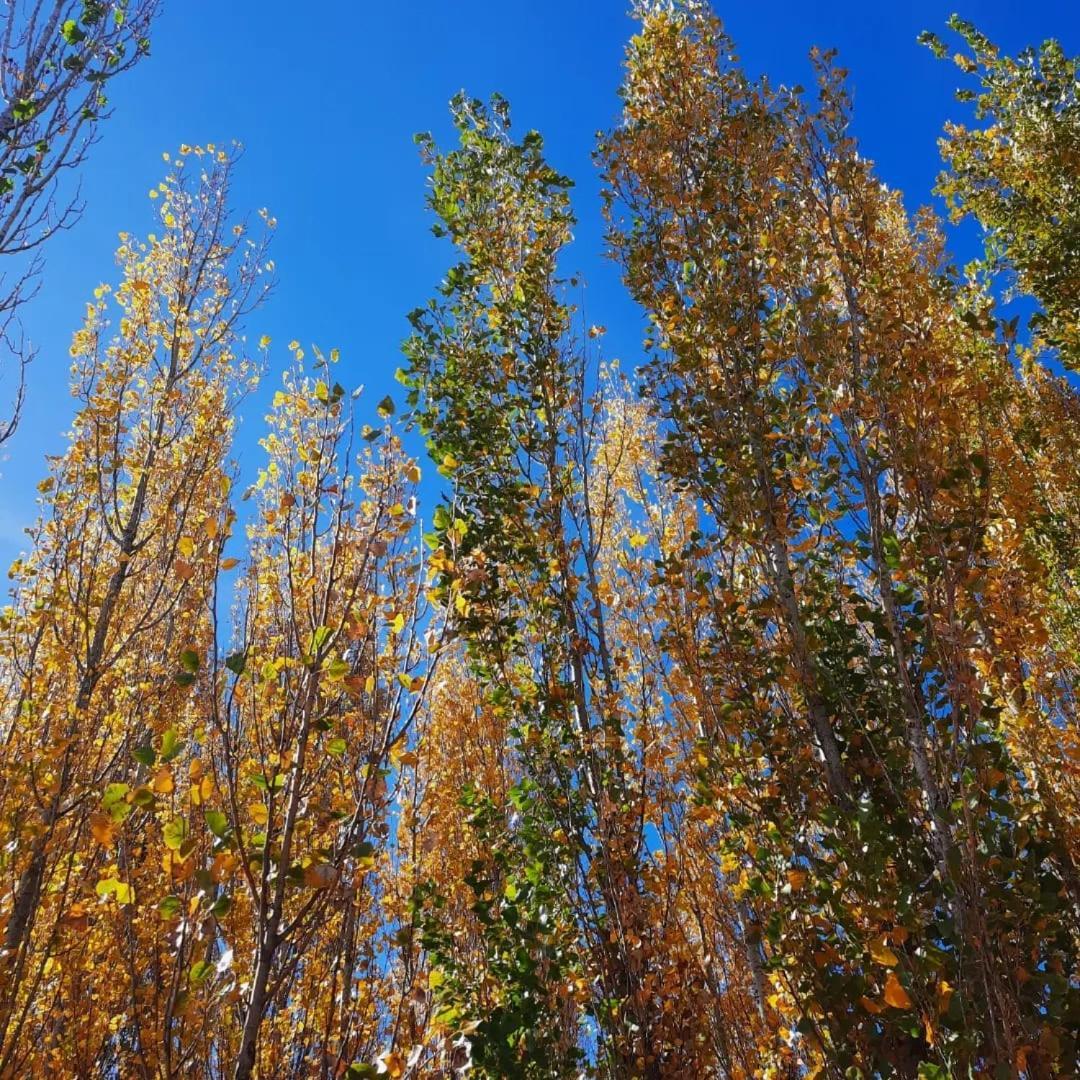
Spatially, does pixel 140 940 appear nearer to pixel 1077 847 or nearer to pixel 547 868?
pixel 547 868

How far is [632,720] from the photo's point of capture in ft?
12.4

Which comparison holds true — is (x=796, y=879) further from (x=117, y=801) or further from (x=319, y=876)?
(x=117, y=801)

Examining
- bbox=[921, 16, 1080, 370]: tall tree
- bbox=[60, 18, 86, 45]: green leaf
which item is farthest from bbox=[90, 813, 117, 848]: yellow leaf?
bbox=[921, 16, 1080, 370]: tall tree

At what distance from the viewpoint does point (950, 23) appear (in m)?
8.55

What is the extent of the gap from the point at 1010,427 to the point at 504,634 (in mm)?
5808

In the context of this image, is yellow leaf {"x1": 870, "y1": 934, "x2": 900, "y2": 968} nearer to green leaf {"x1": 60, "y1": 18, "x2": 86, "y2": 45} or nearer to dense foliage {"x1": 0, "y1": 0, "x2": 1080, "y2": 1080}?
dense foliage {"x1": 0, "y1": 0, "x2": 1080, "y2": 1080}

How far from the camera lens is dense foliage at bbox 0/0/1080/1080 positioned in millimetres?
2164

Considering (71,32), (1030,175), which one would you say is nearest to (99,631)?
(71,32)

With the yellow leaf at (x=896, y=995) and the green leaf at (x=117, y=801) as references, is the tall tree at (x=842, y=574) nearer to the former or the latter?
the yellow leaf at (x=896, y=995)

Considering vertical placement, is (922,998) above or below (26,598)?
below

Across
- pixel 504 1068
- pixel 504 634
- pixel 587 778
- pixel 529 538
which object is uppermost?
pixel 529 538

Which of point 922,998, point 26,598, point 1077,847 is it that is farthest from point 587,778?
point 26,598

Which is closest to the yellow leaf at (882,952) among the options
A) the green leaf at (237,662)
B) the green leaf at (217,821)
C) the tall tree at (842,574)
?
the tall tree at (842,574)

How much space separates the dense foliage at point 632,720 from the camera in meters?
2.16
